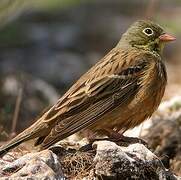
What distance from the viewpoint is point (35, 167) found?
303 inches

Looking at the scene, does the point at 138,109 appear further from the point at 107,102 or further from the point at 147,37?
the point at 147,37

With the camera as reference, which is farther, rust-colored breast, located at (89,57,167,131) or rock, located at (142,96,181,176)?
rock, located at (142,96,181,176)

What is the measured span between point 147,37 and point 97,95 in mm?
1311

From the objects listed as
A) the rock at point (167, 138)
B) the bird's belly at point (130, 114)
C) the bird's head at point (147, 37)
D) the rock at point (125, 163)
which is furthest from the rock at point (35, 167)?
the bird's head at point (147, 37)

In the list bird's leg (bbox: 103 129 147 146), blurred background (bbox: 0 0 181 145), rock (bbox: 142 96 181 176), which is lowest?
blurred background (bbox: 0 0 181 145)

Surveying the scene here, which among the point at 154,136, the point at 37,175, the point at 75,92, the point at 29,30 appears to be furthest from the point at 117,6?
the point at 37,175

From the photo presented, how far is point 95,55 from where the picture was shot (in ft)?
59.9

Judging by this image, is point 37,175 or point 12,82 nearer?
point 37,175

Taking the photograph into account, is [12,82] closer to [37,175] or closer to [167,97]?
[167,97]

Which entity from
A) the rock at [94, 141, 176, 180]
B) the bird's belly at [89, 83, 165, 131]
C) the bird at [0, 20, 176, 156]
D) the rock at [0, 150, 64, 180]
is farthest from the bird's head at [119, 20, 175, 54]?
the rock at [0, 150, 64, 180]

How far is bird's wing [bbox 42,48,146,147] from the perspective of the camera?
8.84m

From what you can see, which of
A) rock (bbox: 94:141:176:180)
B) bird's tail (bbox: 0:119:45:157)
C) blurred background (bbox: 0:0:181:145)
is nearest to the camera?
rock (bbox: 94:141:176:180)

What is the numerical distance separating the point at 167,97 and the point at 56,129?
509 cm

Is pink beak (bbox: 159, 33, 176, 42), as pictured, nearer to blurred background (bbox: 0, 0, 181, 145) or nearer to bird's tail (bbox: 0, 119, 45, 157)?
bird's tail (bbox: 0, 119, 45, 157)
